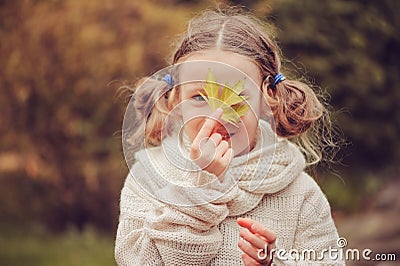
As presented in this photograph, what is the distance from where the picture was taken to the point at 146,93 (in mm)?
2104

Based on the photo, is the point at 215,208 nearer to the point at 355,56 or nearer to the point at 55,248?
the point at 355,56

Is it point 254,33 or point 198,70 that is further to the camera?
point 254,33

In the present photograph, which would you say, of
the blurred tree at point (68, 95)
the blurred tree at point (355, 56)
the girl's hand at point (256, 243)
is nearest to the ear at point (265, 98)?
the girl's hand at point (256, 243)

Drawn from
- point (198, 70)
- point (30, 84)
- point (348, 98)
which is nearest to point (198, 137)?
point (198, 70)

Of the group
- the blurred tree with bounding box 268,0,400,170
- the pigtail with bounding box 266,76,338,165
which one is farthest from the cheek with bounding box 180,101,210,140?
the blurred tree with bounding box 268,0,400,170

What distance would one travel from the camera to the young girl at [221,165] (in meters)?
1.80

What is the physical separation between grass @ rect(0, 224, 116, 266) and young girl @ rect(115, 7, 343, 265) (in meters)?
2.35

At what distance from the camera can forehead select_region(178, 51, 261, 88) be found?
5.96 feet

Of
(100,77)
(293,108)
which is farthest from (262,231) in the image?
(100,77)

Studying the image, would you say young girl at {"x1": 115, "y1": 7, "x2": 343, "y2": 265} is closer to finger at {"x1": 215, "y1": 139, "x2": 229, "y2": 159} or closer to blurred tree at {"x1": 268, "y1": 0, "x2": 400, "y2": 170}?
finger at {"x1": 215, "y1": 139, "x2": 229, "y2": 159}

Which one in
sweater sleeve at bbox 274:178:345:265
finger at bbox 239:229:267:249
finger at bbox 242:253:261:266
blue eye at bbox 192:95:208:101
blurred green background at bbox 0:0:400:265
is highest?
blue eye at bbox 192:95:208:101

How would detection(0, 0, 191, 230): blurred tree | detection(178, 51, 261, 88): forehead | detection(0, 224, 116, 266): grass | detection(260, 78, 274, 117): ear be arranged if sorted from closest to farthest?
detection(178, 51, 261, 88): forehead
detection(260, 78, 274, 117): ear
detection(0, 0, 191, 230): blurred tree
detection(0, 224, 116, 266): grass

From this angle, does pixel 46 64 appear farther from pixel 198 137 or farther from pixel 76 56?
pixel 198 137

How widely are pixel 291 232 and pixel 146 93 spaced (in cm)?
58
